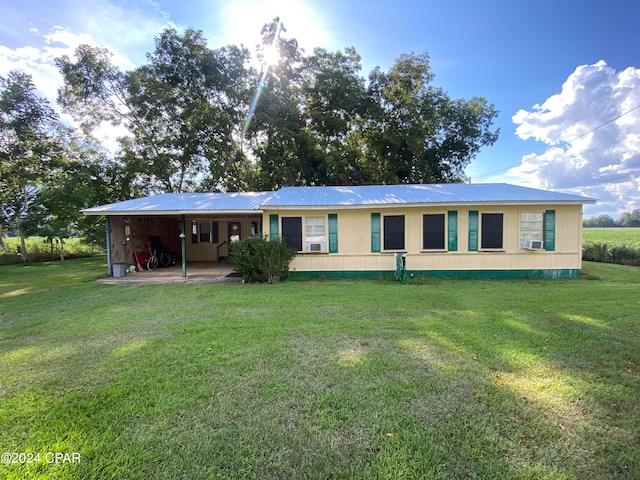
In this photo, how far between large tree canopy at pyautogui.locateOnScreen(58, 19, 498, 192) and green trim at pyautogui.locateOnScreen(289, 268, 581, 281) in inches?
411

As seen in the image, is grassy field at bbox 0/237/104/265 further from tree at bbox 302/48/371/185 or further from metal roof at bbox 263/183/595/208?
tree at bbox 302/48/371/185

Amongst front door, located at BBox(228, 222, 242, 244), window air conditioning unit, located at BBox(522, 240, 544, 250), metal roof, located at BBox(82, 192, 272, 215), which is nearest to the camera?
window air conditioning unit, located at BBox(522, 240, 544, 250)

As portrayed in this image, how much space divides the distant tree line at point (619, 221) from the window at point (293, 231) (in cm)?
6266

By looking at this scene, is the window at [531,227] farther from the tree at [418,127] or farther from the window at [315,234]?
the tree at [418,127]

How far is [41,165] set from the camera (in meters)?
15.9

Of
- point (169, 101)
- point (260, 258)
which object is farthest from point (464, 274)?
point (169, 101)

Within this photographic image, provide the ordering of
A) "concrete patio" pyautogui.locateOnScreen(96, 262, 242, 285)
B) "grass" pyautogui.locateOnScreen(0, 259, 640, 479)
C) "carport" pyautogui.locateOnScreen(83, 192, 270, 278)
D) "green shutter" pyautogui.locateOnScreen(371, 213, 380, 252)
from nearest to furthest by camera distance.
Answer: "grass" pyautogui.locateOnScreen(0, 259, 640, 479)
"concrete patio" pyautogui.locateOnScreen(96, 262, 242, 285)
"green shutter" pyautogui.locateOnScreen(371, 213, 380, 252)
"carport" pyautogui.locateOnScreen(83, 192, 270, 278)

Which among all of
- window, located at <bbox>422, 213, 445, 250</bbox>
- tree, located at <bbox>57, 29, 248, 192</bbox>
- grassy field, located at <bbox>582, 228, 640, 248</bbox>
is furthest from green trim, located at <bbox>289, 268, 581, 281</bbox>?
tree, located at <bbox>57, 29, 248, 192</bbox>

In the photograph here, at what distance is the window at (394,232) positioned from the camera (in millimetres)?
9625

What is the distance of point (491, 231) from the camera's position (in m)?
9.51

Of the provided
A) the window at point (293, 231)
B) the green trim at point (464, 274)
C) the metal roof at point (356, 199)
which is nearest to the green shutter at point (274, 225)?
the window at point (293, 231)

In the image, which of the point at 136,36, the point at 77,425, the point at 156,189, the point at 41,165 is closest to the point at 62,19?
the point at 136,36

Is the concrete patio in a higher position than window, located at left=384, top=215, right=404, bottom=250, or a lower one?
lower

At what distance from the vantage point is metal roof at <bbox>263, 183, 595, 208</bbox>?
9195 millimetres
